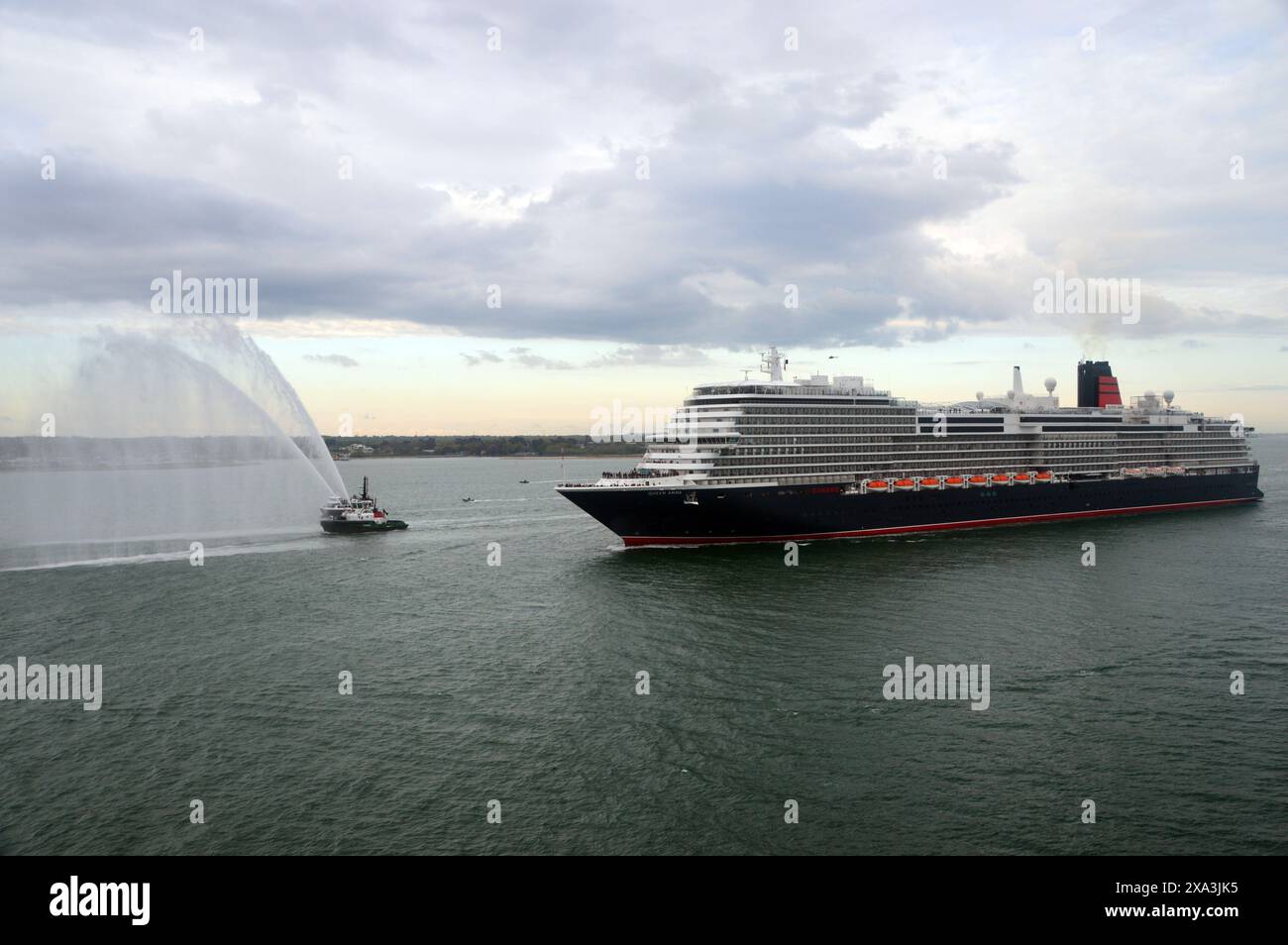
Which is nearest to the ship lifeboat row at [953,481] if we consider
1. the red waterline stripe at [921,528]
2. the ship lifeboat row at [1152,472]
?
the red waterline stripe at [921,528]

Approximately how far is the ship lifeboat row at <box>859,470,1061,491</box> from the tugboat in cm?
3909

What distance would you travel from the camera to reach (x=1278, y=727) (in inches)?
829

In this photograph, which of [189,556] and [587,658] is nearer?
[587,658]

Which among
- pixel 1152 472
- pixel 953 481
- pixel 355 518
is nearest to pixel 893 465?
pixel 953 481

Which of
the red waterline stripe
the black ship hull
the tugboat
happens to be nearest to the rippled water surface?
the black ship hull

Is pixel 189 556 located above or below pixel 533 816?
above

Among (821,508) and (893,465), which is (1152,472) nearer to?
(893,465)

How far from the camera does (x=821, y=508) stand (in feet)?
181

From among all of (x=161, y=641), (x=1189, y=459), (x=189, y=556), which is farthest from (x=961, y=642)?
(x=1189, y=459)

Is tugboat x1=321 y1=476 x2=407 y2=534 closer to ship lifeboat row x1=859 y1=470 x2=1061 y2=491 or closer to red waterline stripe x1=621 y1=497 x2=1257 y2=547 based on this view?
red waterline stripe x1=621 y1=497 x2=1257 y2=547
